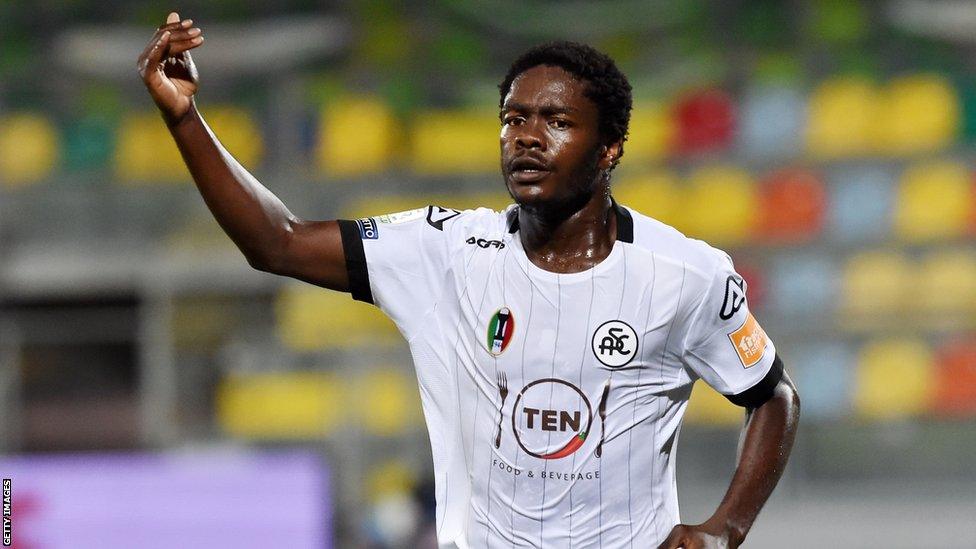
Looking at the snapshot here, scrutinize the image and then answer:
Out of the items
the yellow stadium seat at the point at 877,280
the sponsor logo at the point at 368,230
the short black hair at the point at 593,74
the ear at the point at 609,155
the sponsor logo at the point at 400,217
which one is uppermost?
the yellow stadium seat at the point at 877,280

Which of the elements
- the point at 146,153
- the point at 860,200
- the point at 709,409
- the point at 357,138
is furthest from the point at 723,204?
the point at 146,153

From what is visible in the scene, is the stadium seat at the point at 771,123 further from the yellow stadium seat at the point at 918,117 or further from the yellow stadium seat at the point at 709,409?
the yellow stadium seat at the point at 709,409

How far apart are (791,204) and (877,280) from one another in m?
1.06

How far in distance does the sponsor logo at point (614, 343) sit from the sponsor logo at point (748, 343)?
0.21 meters

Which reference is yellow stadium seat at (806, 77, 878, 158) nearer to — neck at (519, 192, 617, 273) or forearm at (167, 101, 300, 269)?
neck at (519, 192, 617, 273)

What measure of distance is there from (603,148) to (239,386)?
7003mm

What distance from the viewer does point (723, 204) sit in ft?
36.1

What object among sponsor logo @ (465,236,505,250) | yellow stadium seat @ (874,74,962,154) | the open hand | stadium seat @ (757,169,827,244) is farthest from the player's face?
yellow stadium seat @ (874,74,962,154)

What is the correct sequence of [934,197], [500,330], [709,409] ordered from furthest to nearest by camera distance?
[934,197]
[709,409]
[500,330]

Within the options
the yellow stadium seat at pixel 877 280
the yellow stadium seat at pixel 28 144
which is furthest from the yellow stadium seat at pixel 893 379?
the yellow stadium seat at pixel 28 144

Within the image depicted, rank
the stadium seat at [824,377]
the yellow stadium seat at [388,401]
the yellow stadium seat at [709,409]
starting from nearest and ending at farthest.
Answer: the yellow stadium seat at [388,401] < the yellow stadium seat at [709,409] < the stadium seat at [824,377]

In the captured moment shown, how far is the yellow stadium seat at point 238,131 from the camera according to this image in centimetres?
1212

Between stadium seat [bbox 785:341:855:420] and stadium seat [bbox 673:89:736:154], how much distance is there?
304 cm

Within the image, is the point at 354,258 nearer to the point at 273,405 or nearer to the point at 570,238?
the point at 570,238
